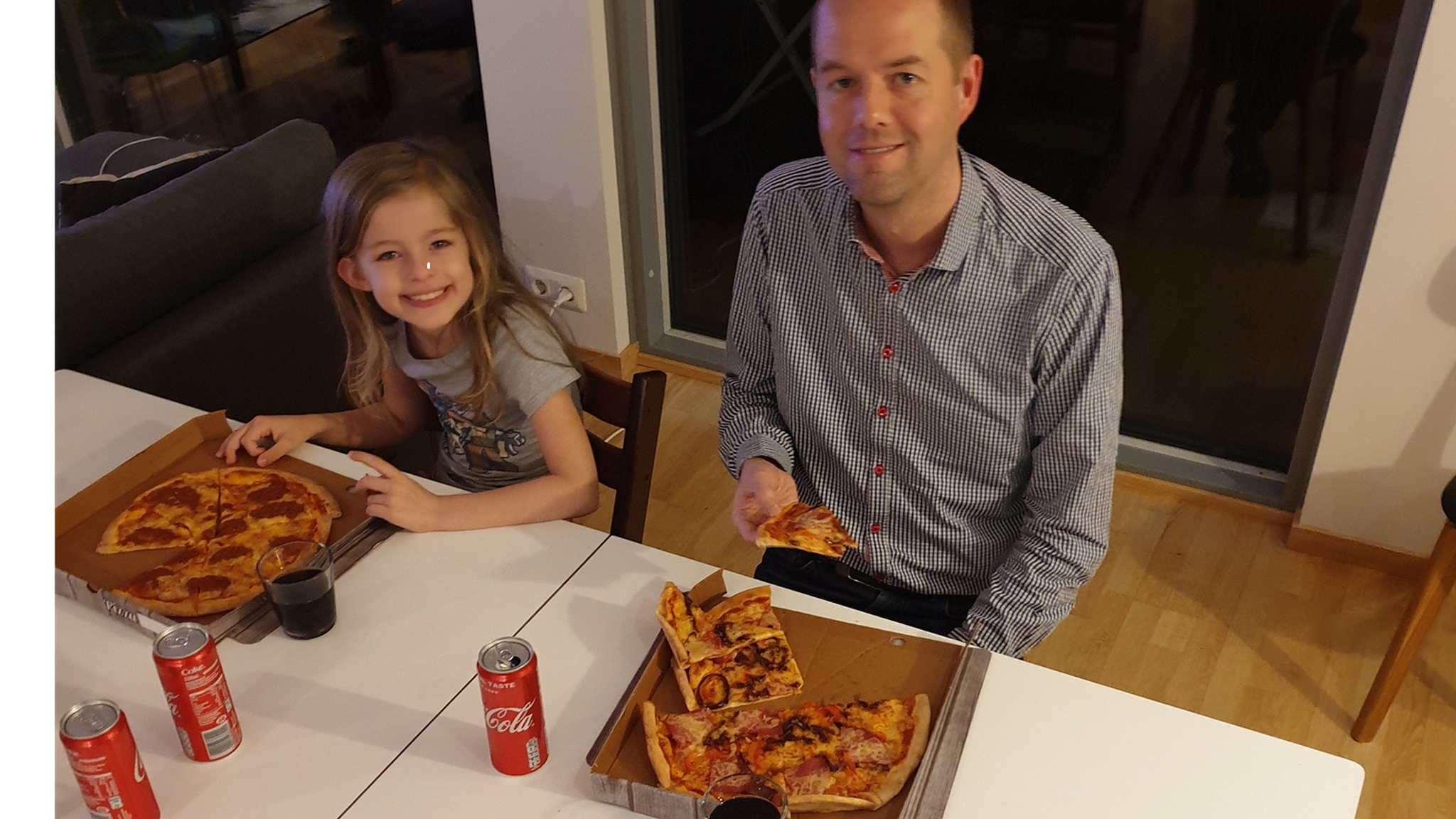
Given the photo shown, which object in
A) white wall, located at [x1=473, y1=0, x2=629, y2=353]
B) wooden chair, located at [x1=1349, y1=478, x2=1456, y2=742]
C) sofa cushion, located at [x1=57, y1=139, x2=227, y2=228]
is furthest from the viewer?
white wall, located at [x1=473, y1=0, x2=629, y2=353]

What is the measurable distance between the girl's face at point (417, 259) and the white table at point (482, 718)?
376 mm

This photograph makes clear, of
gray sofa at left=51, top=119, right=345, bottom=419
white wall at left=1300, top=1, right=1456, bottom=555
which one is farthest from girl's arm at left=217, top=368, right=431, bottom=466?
white wall at left=1300, top=1, right=1456, bottom=555

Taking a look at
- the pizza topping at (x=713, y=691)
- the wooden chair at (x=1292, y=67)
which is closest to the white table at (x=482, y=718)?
the pizza topping at (x=713, y=691)

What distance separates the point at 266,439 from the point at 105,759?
2.50ft

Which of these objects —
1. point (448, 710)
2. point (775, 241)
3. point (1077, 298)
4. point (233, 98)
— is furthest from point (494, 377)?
point (233, 98)

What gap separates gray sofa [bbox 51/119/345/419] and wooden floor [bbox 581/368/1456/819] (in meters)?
0.86

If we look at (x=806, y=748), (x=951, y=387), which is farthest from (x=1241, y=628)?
(x=806, y=748)

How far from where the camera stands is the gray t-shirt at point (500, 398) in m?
1.79

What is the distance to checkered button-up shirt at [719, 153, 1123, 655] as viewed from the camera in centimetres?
151

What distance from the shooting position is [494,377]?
1818 mm

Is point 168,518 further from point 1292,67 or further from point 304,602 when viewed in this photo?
point 1292,67

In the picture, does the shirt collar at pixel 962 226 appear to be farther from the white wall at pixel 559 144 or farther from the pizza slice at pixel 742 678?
the white wall at pixel 559 144

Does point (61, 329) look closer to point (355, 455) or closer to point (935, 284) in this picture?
point (355, 455)

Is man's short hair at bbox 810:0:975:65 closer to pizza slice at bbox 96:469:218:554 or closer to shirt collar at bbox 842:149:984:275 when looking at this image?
shirt collar at bbox 842:149:984:275
